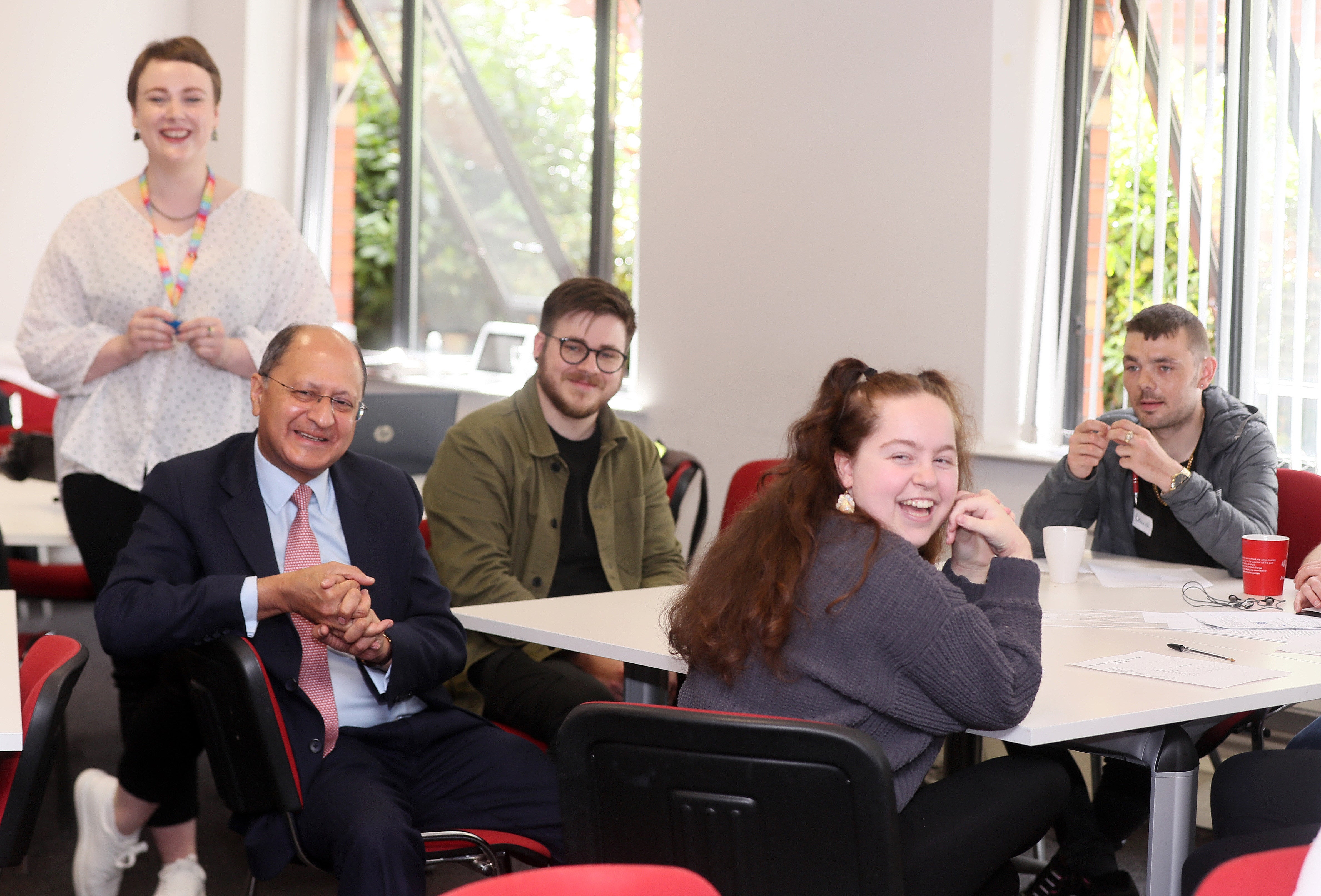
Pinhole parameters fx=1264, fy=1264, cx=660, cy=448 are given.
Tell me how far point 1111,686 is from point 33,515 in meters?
2.67

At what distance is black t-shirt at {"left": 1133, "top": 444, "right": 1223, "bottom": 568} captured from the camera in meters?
2.99

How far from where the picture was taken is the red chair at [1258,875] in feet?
3.76

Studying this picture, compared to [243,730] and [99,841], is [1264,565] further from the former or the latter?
[99,841]

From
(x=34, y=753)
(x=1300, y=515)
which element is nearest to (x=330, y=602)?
(x=34, y=753)

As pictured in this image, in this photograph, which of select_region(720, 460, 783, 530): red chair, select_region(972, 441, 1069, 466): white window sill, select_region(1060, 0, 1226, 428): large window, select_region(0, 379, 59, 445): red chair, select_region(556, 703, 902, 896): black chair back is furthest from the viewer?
select_region(0, 379, 59, 445): red chair

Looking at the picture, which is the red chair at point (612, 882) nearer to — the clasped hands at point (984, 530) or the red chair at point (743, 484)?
the clasped hands at point (984, 530)

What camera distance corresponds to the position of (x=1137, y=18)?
3916 mm

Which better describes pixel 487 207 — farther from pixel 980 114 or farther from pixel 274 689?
pixel 274 689

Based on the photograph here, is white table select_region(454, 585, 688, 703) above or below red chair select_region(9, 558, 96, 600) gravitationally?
above

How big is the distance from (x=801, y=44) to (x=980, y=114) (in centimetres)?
83

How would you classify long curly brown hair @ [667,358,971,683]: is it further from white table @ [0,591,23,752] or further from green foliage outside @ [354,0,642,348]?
green foliage outside @ [354,0,642,348]

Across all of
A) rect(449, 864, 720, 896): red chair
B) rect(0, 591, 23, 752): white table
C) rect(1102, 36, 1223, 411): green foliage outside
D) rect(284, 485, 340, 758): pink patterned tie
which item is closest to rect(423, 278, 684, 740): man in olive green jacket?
rect(284, 485, 340, 758): pink patterned tie

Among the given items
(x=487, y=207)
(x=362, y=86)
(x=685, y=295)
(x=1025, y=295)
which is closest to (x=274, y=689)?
(x=1025, y=295)

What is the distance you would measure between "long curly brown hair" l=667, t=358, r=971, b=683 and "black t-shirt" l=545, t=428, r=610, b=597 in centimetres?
96
